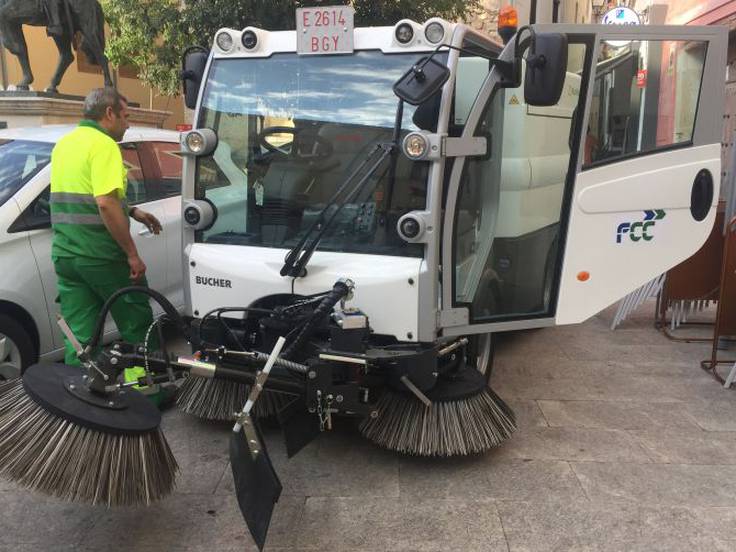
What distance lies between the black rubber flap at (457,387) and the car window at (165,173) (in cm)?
305

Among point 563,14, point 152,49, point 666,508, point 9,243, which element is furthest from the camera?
point 563,14

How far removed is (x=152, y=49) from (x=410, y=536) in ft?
28.6

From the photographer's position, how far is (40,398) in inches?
101

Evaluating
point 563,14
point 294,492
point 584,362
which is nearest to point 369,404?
point 294,492

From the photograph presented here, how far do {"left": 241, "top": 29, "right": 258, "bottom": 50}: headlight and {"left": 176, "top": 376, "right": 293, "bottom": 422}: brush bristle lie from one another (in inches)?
78.4

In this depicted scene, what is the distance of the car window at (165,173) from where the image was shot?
538 centimetres

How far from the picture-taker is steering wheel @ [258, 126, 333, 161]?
3541 mm

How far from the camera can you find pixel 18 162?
4.50 m

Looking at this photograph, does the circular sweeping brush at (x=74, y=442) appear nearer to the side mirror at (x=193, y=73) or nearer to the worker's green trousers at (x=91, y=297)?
the worker's green trousers at (x=91, y=297)

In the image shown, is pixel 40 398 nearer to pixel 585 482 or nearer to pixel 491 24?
pixel 585 482

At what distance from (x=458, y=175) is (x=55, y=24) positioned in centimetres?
770

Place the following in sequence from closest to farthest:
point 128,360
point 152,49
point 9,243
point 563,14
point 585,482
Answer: point 128,360 < point 585,482 < point 9,243 < point 152,49 < point 563,14

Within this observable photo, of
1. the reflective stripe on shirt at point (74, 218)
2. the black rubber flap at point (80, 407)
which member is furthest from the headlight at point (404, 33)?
the black rubber flap at point (80, 407)

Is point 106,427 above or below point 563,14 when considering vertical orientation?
below
